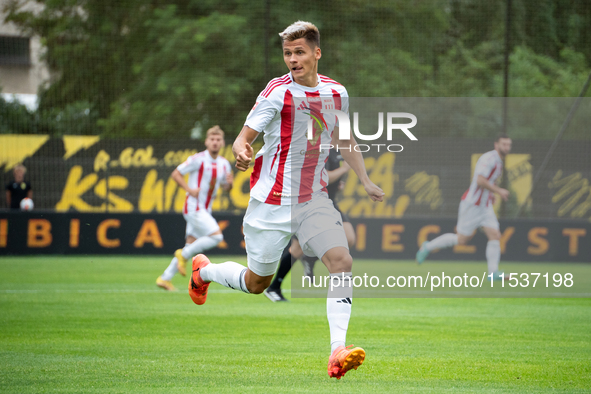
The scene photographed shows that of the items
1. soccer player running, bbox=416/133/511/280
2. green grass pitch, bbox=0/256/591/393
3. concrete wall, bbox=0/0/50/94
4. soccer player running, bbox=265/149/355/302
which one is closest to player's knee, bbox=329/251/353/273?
green grass pitch, bbox=0/256/591/393

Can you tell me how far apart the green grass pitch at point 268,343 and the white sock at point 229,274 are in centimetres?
→ 56

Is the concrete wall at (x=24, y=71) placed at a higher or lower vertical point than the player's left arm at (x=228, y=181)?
higher

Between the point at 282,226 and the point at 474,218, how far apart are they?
7638mm

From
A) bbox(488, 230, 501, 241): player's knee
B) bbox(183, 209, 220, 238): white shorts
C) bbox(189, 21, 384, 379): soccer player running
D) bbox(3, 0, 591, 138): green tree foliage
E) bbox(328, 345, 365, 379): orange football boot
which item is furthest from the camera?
bbox(3, 0, 591, 138): green tree foliage

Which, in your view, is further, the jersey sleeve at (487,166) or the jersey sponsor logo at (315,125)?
the jersey sleeve at (487,166)

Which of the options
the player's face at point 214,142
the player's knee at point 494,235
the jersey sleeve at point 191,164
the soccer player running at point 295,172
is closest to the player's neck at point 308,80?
the soccer player running at point 295,172

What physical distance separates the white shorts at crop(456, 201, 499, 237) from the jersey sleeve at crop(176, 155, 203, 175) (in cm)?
426

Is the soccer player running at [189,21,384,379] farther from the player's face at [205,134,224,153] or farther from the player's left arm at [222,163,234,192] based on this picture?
the player's face at [205,134,224,153]

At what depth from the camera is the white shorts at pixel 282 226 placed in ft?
17.6

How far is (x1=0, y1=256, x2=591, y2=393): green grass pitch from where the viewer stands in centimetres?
517

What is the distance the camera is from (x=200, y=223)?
37.5 ft

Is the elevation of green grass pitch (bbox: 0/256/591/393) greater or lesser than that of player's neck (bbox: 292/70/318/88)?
lesser

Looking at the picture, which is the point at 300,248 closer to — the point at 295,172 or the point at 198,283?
the point at 198,283

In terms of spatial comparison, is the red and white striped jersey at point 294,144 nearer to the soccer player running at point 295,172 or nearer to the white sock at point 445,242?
the soccer player running at point 295,172
